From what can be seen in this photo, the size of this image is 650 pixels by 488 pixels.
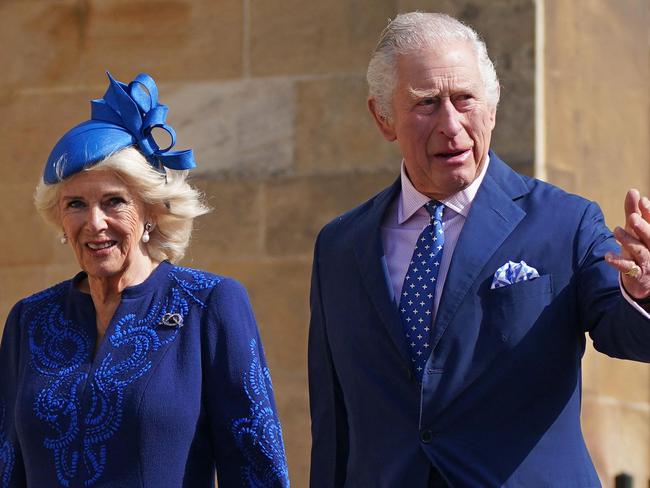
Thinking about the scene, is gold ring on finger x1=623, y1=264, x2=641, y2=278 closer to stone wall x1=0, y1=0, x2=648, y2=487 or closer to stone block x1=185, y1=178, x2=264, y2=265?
stone wall x1=0, y1=0, x2=648, y2=487

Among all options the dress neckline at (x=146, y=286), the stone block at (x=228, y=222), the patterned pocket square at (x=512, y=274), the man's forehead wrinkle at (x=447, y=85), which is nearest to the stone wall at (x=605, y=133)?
the stone block at (x=228, y=222)

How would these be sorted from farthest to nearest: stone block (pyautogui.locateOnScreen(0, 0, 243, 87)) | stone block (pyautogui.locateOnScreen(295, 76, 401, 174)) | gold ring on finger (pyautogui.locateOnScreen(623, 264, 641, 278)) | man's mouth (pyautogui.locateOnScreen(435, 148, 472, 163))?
stone block (pyautogui.locateOnScreen(0, 0, 243, 87)) < stone block (pyautogui.locateOnScreen(295, 76, 401, 174)) < man's mouth (pyautogui.locateOnScreen(435, 148, 472, 163)) < gold ring on finger (pyautogui.locateOnScreen(623, 264, 641, 278))

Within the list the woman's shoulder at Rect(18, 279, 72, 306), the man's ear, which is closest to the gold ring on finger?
the man's ear

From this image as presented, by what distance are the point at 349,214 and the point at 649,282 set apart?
111cm

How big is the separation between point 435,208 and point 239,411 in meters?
0.79

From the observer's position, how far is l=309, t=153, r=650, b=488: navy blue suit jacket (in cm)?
384

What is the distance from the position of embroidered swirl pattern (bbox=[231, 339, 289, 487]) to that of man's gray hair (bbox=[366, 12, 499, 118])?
32.3 inches

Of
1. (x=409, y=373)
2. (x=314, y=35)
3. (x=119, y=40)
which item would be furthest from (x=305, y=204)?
(x=409, y=373)

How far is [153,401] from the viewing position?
4.35 m

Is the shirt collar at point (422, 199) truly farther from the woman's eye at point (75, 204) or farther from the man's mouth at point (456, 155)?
the woman's eye at point (75, 204)

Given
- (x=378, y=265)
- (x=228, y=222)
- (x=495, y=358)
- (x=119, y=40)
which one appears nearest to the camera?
(x=495, y=358)

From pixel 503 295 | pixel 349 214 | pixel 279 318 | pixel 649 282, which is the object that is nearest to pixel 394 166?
pixel 279 318

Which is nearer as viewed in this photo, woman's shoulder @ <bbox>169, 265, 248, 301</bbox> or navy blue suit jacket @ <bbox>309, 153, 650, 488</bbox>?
navy blue suit jacket @ <bbox>309, 153, 650, 488</bbox>

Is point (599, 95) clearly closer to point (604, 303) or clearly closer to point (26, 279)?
point (26, 279)
